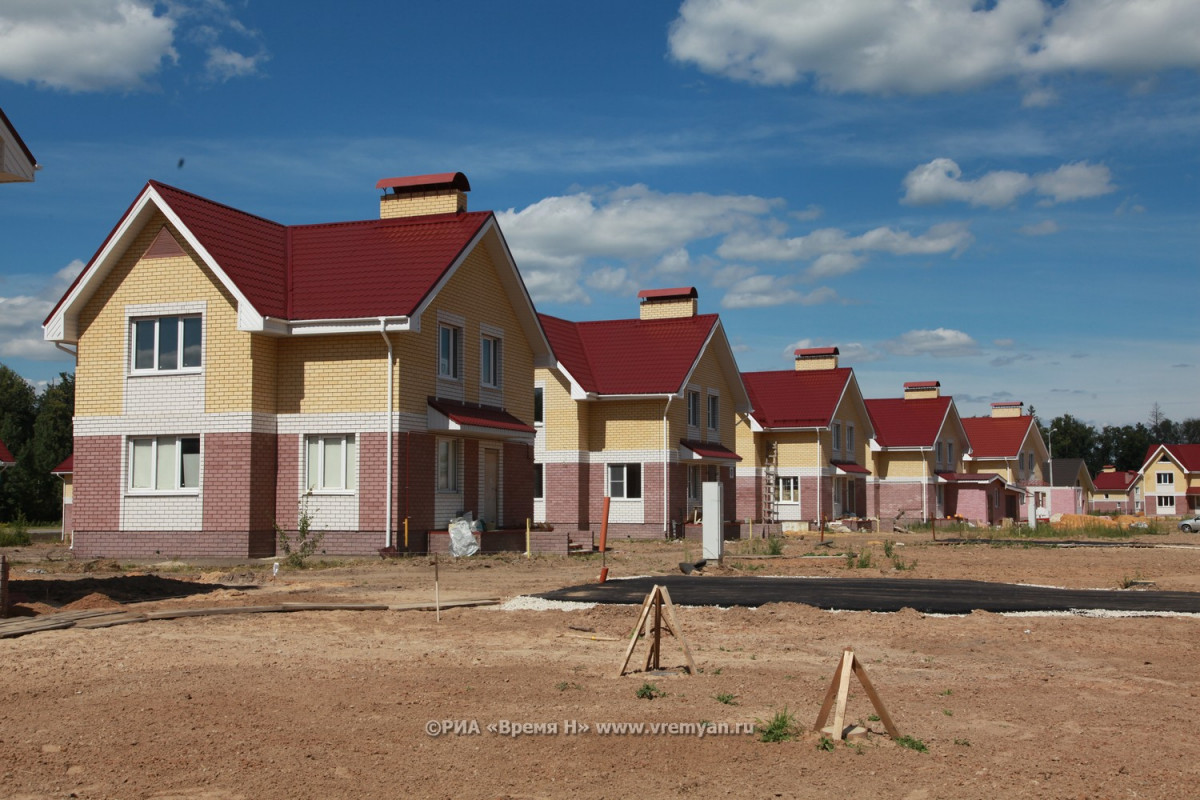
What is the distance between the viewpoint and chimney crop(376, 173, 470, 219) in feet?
94.5

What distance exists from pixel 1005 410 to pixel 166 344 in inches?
2347

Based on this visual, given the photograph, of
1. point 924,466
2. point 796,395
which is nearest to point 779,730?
point 796,395

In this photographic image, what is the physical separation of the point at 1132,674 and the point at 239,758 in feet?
24.7

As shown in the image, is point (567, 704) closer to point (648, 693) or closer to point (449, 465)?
point (648, 693)

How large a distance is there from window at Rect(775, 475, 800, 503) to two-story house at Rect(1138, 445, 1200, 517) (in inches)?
2241

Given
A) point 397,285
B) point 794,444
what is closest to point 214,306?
point 397,285

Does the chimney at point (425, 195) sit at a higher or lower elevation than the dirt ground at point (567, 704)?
higher

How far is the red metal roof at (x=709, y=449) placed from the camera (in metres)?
37.7

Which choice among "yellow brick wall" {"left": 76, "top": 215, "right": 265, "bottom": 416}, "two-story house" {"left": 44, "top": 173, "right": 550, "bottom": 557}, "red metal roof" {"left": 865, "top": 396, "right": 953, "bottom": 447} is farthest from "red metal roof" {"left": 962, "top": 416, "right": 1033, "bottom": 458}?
"yellow brick wall" {"left": 76, "top": 215, "right": 265, "bottom": 416}

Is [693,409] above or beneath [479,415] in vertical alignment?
above

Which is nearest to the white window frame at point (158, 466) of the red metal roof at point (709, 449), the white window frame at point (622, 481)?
the white window frame at point (622, 481)

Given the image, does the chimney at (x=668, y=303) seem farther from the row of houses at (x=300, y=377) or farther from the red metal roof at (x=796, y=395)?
the row of houses at (x=300, y=377)

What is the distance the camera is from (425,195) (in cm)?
2917

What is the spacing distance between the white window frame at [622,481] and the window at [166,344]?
15.3 meters
